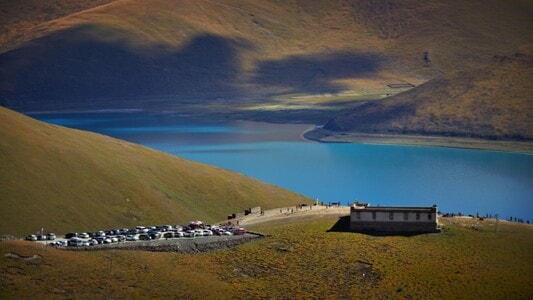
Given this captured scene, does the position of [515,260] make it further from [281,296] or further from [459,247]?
[281,296]

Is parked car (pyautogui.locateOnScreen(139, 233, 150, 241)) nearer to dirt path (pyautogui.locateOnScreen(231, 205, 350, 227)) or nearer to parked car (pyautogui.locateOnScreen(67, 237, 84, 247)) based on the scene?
parked car (pyautogui.locateOnScreen(67, 237, 84, 247))

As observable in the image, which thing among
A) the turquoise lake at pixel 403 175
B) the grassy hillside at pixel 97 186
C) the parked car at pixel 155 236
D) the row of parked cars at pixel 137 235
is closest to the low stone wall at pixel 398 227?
the row of parked cars at pixel 137 235

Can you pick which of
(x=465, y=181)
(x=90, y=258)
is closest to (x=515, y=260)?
(x=90, y=258)

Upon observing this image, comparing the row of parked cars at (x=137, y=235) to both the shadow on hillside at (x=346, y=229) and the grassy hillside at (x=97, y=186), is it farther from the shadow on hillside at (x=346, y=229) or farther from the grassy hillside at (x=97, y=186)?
the grassy hillside at (x=97, y=186)

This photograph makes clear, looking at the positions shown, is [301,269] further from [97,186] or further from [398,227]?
[97,186]

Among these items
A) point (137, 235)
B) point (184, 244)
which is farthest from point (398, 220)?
point (137, 235)

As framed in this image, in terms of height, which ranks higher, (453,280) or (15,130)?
(15,130)
